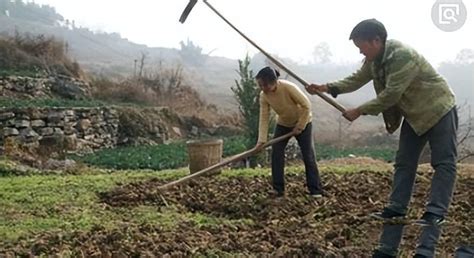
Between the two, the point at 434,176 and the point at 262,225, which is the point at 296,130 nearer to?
the point at 262,225

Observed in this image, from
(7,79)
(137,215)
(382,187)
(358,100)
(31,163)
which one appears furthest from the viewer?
(358,100)

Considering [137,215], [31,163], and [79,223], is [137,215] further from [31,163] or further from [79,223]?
[31,163]

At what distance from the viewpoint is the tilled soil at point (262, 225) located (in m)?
4.10

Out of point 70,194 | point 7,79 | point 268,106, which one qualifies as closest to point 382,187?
point 268,106

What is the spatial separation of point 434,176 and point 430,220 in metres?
0.26

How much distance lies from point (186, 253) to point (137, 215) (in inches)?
65.6

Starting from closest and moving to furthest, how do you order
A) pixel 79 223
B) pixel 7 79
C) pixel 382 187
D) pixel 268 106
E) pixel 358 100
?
1. pixel 79 223
2. pixel 268 106
3. pixel 382 187
4. pixel 7 79
5. pixel 358 100

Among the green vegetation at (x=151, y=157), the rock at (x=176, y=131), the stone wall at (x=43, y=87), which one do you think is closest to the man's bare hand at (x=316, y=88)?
the green vegetation at (x=151, y=157)

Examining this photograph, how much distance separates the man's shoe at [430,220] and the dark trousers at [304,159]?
2.64 m

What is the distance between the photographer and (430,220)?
146 inches

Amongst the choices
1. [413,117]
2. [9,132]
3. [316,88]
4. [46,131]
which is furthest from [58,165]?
[413,117]

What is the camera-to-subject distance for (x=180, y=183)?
680 cm

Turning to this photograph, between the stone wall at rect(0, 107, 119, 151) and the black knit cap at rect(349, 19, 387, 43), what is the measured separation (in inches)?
420

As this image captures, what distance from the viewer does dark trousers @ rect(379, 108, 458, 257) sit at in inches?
147
